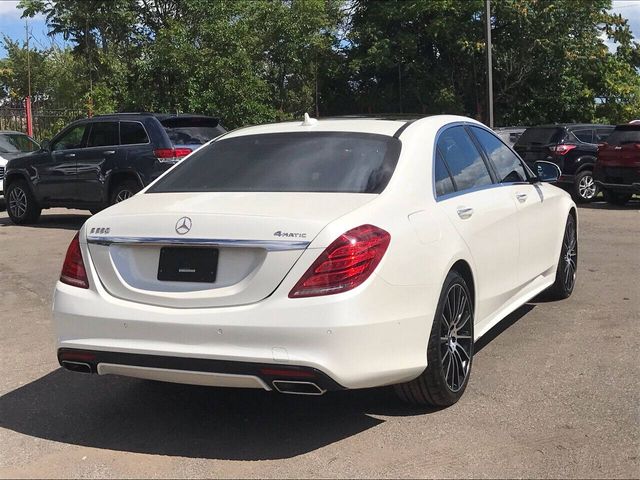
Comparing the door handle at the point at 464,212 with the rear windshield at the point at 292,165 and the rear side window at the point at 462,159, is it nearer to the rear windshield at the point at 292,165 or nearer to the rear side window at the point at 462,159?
the rear side window at the point at 462,159

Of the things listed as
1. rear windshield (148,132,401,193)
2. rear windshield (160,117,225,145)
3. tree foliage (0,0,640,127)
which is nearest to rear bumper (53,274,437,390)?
rear windshield (148,132,401,193)

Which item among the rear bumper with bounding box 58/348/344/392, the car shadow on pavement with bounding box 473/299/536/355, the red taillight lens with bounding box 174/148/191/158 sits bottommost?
the car shadow on pavement with bounding box 473/299/536/355

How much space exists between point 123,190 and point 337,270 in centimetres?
896

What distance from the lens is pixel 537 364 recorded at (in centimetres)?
492

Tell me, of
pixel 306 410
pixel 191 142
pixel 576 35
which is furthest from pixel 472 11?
pixel 306 410

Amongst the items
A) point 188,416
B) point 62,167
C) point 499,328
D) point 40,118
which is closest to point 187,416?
point 188,416

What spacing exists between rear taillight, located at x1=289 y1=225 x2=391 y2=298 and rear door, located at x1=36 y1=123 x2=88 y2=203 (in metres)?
9.70

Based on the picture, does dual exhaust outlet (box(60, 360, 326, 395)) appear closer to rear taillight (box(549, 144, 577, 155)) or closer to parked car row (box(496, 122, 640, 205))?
parked car row (box(496, 122, 640, 205))

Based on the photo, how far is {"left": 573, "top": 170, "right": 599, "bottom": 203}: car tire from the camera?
16.1 meters

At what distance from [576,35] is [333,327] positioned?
28150 mm

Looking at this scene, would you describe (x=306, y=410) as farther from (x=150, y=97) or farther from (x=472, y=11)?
(x=472, y=11)

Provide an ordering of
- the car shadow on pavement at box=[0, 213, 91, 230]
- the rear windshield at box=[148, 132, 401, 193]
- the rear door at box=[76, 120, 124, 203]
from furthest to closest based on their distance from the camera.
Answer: the car shadow on pavement at box=[0, 213, 91, 230] < the rear door at box=[76, 120, 124, 203] < the rear windshield at box=[148, 132, 401, 193]

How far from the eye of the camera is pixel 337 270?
11.3ft

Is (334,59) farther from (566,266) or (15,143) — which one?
(566,266)
